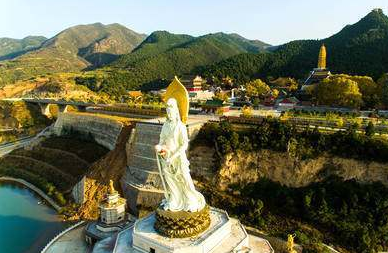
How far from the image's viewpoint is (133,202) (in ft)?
79.0

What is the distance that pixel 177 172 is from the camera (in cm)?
1459

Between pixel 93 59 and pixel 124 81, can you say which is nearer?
pixel 124 81

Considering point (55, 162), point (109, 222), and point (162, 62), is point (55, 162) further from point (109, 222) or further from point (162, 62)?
point (162, 62)

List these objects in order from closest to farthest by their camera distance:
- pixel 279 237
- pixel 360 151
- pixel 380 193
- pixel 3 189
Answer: pixel 279 237, pixel 380 193, pixel 360 151, pixel 3 189

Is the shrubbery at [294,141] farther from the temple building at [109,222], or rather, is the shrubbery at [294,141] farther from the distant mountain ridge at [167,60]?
the distant mountain ridge at [167,60]

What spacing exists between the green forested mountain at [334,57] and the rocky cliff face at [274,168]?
26272 millimetres

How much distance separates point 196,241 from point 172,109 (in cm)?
542

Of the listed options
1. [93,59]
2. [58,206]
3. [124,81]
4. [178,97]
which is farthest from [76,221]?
[93,59]

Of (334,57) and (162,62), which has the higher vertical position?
(162,62)

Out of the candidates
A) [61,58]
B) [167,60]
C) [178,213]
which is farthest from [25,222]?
[61,58]

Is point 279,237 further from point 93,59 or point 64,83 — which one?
point 93,59

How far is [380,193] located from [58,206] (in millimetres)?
22133

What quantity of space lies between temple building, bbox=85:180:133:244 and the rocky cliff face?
21.9ft

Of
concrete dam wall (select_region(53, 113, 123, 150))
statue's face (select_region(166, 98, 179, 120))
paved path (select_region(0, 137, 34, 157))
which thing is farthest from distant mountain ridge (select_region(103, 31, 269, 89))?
statue's face (select_region(166, 98, 179, 120))
